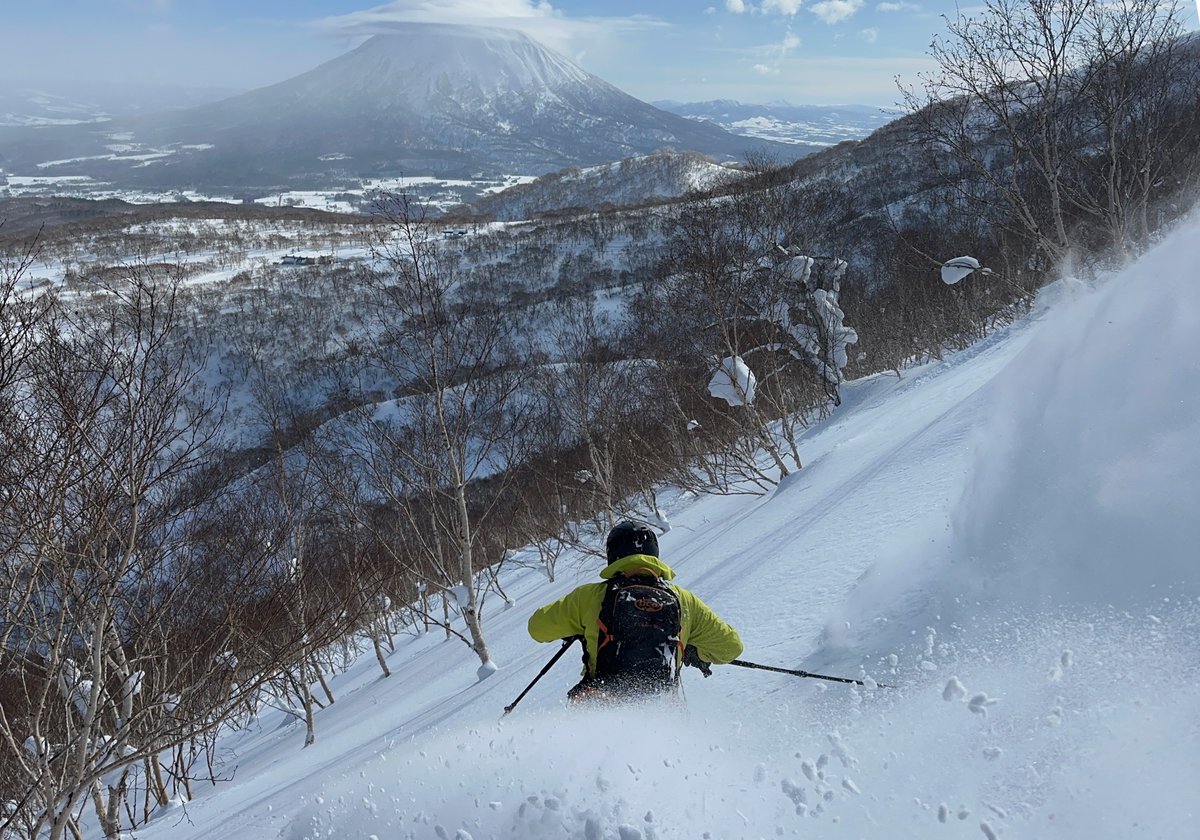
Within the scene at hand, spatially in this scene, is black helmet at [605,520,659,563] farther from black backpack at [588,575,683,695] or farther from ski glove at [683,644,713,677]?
ski glove at [683,644,713,677]

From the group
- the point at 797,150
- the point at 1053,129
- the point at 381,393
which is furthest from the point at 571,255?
the point at 797,150

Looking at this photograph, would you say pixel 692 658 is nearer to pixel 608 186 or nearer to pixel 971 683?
pixel 971 683

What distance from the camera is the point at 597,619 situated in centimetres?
358

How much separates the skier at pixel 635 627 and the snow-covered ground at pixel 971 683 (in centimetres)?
18

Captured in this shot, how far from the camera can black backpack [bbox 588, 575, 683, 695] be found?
11.3 ft

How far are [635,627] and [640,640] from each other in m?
0.07

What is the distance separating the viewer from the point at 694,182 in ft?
343

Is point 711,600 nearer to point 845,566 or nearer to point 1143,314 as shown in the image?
point 845,566

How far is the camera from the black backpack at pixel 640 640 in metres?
3.45

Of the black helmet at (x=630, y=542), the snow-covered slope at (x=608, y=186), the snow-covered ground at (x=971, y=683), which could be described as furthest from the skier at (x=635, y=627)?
the snow-covered slope at (x=608, y=186)

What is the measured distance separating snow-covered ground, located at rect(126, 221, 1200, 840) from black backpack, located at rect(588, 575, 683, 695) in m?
0.15

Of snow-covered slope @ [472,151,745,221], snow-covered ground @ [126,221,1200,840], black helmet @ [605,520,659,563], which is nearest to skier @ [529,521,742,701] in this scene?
black helmet @ [605,520,659,563]

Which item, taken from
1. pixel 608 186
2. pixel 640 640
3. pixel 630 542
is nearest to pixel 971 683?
pixel 640 640

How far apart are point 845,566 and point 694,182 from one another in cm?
10668
